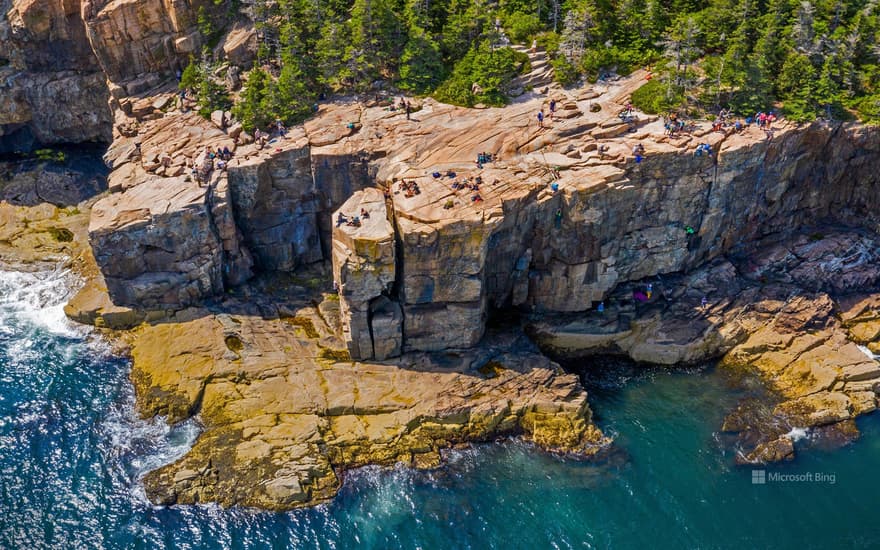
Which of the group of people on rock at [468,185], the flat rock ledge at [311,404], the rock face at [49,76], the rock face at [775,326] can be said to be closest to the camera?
the flat rock ledge at [311,404]

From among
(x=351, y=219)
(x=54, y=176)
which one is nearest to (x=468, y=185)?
(x=351, y=219)

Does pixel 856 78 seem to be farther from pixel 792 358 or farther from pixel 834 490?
pixel 834 490

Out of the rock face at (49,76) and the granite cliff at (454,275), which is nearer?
the granite cliff at (454,275)

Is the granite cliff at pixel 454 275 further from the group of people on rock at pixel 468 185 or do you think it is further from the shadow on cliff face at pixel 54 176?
the shadow on cliff face at pixel 54 176

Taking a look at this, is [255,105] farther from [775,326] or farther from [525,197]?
[775,326]

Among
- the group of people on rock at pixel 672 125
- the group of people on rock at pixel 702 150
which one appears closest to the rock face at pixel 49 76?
the group of people on rock at pixel 672 125

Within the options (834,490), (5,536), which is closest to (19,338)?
(5,536)
